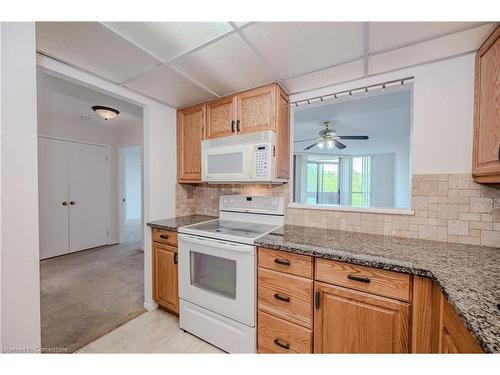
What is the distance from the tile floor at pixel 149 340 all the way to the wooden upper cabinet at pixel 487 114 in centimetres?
207

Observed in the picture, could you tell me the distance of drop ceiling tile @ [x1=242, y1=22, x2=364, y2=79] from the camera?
1.08 metres

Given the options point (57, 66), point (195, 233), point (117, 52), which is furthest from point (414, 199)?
point (57, 66)

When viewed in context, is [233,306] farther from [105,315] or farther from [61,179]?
[61,179]

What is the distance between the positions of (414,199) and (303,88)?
125 centimetres

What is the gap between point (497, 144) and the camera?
1.03 m

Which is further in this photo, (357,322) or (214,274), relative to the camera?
(214,274)

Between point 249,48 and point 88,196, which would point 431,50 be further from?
point 88,196

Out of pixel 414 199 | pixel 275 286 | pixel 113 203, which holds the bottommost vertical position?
pixel 275 286

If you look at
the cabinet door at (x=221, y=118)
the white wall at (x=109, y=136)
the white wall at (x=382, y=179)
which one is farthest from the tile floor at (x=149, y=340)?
the white wall at (x=382, y=179)

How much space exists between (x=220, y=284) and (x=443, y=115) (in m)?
2.01

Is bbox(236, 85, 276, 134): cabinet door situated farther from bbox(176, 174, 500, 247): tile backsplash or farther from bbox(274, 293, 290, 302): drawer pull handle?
bbox(274, 293, 290, 302): drawer pull handle

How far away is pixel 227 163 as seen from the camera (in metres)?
1.84

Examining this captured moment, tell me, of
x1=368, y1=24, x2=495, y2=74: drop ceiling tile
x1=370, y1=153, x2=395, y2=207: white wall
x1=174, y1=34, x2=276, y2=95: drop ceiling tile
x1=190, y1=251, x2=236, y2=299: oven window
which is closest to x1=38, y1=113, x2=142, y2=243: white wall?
x1=174, y1=34, x2=276, y2=95: drop ceiling tile

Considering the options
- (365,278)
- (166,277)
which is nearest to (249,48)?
(365,278)
